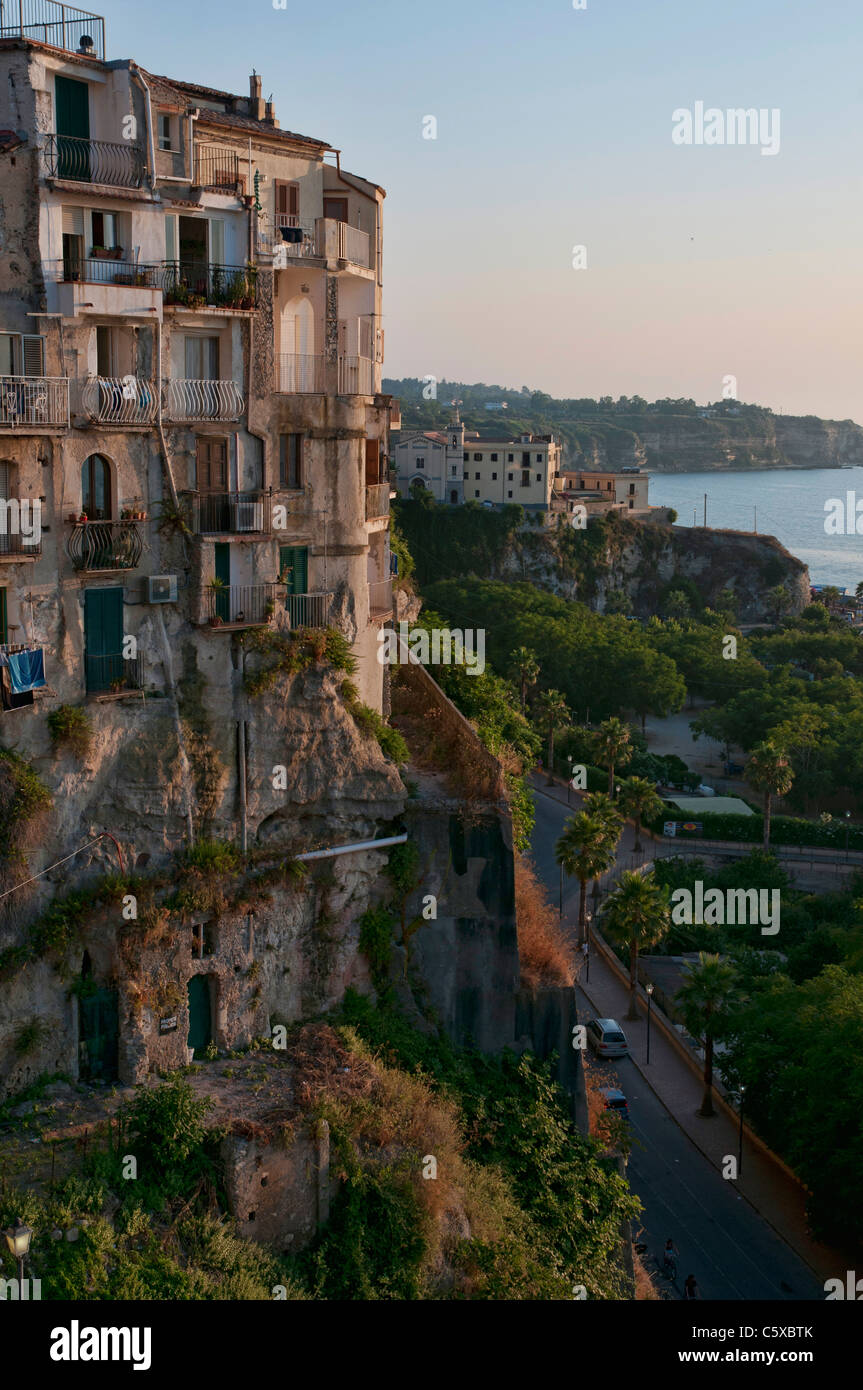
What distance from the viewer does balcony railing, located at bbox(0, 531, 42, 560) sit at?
26.9 meters

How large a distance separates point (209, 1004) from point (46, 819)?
563cm

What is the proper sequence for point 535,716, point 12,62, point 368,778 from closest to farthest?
point 12,62 < point 368,778 < point 535,716

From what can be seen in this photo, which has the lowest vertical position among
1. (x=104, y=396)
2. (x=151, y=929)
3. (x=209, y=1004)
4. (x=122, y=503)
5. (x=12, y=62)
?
(x=209, y=1004)

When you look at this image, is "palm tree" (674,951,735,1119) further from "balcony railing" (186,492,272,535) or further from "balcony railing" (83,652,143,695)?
"balcony railing" (83,652,143,695)

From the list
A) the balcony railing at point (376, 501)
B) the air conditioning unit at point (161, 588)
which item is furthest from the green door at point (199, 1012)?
the balcony railing at point (376, 501)

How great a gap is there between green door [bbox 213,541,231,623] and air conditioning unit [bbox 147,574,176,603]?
1.11m

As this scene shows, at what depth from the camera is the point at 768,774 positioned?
237 feet

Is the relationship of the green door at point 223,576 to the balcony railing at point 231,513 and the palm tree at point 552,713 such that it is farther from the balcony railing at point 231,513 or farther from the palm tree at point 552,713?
the palm tree at point 552,713

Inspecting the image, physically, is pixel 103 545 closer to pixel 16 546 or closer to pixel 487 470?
pixel 16 546

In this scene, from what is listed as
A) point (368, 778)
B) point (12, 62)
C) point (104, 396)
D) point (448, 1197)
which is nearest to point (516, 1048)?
point (448, 1197)

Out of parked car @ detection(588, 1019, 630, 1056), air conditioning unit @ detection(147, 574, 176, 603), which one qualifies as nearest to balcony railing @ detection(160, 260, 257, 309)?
air conditioning unit @ detection(147, 574, 176, 603)

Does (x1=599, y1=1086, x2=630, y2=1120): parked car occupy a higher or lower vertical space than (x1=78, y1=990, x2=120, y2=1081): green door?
lower

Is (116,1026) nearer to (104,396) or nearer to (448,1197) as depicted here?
(448,1197)

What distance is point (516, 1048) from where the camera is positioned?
33.9 metres
